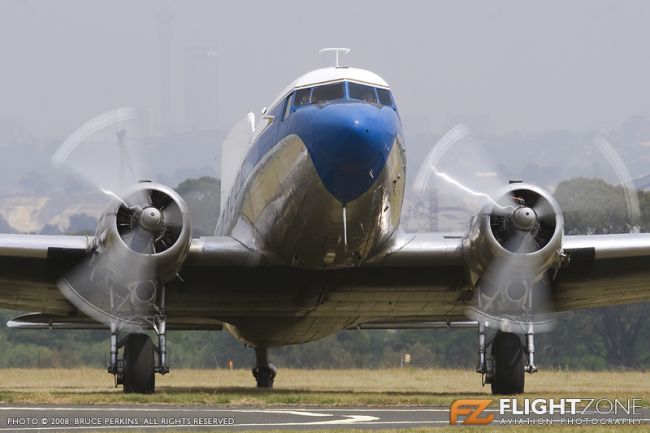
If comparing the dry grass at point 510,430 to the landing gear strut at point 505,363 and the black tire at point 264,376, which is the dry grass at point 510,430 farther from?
the black tire at point 264,376

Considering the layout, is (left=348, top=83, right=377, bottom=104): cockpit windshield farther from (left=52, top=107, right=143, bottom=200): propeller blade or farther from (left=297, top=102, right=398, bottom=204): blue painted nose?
(left=52, top=107, right=143, bottom=200): propeller blade

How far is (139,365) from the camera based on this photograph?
19.4 m

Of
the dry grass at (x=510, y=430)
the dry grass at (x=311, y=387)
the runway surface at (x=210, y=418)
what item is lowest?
the dry grass at (x=510, y=430)

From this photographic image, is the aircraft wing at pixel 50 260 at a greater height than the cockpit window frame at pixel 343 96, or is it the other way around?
the cockpit window frame at pixel 343 96

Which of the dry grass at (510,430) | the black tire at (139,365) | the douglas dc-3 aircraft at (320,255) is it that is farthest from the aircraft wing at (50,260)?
the dry grass at (510,430)

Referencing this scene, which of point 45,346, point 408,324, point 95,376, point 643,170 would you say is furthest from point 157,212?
point 45,346

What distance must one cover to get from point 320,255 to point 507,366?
12.0ft

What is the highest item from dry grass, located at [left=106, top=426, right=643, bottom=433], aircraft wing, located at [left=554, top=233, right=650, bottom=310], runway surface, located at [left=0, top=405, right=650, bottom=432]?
aircraft wing, located at [left=554, top=233, right=650, bottom=310]

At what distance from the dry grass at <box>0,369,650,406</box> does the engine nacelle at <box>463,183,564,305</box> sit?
6.79ft

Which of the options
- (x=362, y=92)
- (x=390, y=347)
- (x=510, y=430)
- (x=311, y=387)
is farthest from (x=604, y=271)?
(x=390, y=347)

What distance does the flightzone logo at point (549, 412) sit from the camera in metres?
14.5

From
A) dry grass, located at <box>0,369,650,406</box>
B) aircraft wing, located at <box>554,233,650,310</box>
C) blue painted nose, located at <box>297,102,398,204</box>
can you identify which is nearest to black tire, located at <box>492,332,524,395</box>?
dry grass, located at <box>0,369,650,406</box>

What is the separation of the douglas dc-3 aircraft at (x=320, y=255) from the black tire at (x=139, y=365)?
2cm

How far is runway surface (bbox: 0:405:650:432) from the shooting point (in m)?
13.5
